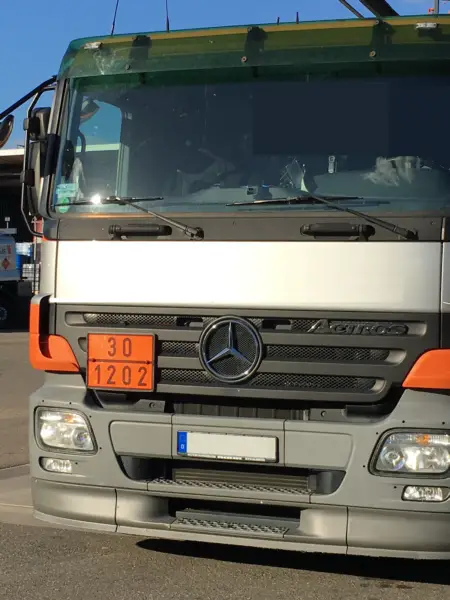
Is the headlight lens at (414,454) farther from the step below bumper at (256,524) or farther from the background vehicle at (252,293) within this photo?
the step below bumper at (256,524)

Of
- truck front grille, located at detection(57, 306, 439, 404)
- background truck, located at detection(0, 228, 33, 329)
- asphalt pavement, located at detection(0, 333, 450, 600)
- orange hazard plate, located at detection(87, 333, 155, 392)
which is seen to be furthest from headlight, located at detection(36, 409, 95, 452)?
background truck, located at detection(0, 228, 33, 329)

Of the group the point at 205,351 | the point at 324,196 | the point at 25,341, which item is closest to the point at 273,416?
the point at 205,351

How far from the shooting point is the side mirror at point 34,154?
5496mm

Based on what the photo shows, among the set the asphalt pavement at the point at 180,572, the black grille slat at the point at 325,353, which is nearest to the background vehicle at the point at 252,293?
the black grille slat at the point at 325,353

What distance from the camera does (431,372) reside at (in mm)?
4562

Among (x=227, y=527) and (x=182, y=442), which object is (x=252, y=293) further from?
(x=227, y=527)

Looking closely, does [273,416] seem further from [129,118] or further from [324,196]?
[129,118]

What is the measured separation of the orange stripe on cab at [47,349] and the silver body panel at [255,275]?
16 cm

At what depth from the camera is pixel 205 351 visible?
16.0 feet

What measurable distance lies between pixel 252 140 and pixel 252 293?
2.97 ft

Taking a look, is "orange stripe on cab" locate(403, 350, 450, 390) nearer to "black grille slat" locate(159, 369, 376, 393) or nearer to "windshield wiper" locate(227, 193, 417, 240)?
"black grille slat" locate(159, 369, 376, 393)

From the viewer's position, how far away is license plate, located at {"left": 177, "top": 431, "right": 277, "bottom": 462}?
472 centimetres

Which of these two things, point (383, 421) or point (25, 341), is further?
point (25, 341)

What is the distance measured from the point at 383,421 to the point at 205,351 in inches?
37.5
